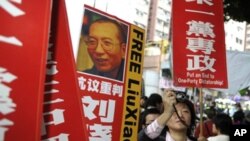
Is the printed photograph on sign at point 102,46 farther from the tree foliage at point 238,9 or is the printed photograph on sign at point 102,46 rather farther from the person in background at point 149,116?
the tree foliage at point 238,9

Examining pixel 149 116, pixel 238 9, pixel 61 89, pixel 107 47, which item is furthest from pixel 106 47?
pixel 238 9

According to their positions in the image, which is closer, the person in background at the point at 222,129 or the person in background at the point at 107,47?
the person in background at the point at 107,47

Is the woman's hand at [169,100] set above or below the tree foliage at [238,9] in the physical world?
below

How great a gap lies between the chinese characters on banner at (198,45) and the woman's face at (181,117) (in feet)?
3.01

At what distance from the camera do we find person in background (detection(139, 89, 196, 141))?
8.39 feet

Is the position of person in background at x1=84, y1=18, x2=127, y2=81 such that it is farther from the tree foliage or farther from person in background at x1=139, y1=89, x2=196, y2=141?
the tree foliage

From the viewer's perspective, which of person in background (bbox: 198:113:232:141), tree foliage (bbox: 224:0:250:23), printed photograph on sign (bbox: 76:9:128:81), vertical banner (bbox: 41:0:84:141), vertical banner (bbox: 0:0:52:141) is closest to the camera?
vertical banner (bbox: 0:0:52:141)

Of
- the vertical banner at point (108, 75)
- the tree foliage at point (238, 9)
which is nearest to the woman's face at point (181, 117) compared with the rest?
the vertical banner at point (108, 75)

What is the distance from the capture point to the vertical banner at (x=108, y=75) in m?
2.13

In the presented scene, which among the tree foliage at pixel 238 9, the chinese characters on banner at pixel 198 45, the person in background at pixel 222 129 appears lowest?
the person in background at pixel 222 129

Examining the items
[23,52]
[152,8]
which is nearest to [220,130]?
[23,52]

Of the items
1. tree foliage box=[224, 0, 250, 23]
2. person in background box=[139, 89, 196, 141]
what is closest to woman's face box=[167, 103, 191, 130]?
person in background box=[139, 89, 196, 141]

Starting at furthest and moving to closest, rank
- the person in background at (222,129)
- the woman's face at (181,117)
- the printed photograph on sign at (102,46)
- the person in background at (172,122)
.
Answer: the person in background at (222,129), the woman's face at (181,117), the person in background at (172,122), the printed photograph on sign at (102,46)

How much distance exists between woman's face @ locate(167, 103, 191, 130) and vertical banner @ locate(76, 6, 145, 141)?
1.27 feet
